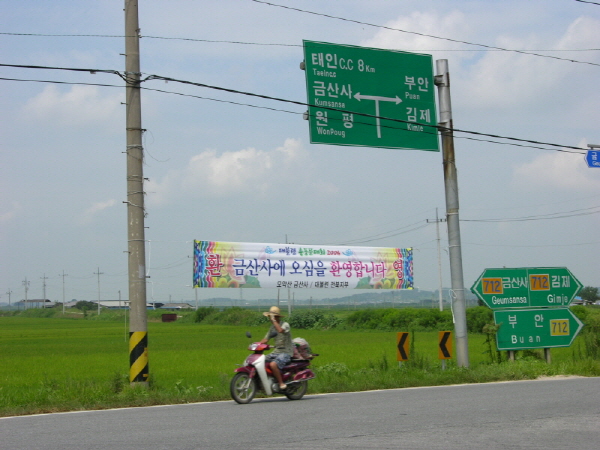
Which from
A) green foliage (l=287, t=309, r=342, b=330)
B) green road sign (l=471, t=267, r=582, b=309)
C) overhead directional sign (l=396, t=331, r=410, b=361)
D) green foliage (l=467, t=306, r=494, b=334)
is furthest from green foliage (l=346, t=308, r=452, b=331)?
overhead directional sign (l=396, t=331, r=410, b=361)

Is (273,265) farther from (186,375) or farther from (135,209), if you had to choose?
(135,209)

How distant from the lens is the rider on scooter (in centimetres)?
1253

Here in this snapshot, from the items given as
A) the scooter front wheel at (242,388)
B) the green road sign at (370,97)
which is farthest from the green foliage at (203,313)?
the scooter front wheel at (242,388)

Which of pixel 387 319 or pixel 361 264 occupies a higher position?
pixel 361 264

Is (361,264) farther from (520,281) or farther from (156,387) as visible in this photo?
(156,387)

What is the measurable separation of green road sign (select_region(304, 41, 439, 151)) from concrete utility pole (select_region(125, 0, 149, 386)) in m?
4.09

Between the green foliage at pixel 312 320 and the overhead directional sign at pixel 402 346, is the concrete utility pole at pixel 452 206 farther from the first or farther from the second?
the green foliage at pixel 312 320

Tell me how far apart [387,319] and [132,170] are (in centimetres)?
4404

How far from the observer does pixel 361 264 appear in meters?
34.9

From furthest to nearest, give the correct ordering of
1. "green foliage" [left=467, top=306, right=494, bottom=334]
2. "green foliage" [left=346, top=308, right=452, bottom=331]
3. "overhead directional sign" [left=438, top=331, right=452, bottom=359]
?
1. "green foliage" [left=346, top=308, right=452, bottom=331]
2. "green foliage" [left=467, top=306, right=494, bottom=334]
3. "overhead directional sign" [left=438, top=331, right=452, bottom=359]

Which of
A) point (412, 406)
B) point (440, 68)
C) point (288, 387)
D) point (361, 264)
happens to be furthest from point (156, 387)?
point (361, 264)

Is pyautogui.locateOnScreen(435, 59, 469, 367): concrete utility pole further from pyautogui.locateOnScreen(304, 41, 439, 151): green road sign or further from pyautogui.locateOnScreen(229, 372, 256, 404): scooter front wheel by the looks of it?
pyautogui.locateOnScreen(229, 372, 256, 404): scooter front wheel

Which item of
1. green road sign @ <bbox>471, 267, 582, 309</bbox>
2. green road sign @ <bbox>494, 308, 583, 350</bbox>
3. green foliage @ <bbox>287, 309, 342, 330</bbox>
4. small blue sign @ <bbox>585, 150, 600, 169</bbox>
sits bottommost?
green foliage @ <bbox>287, 309, 342, 330</bbox>

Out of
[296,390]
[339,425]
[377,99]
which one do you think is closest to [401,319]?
[377,99]
